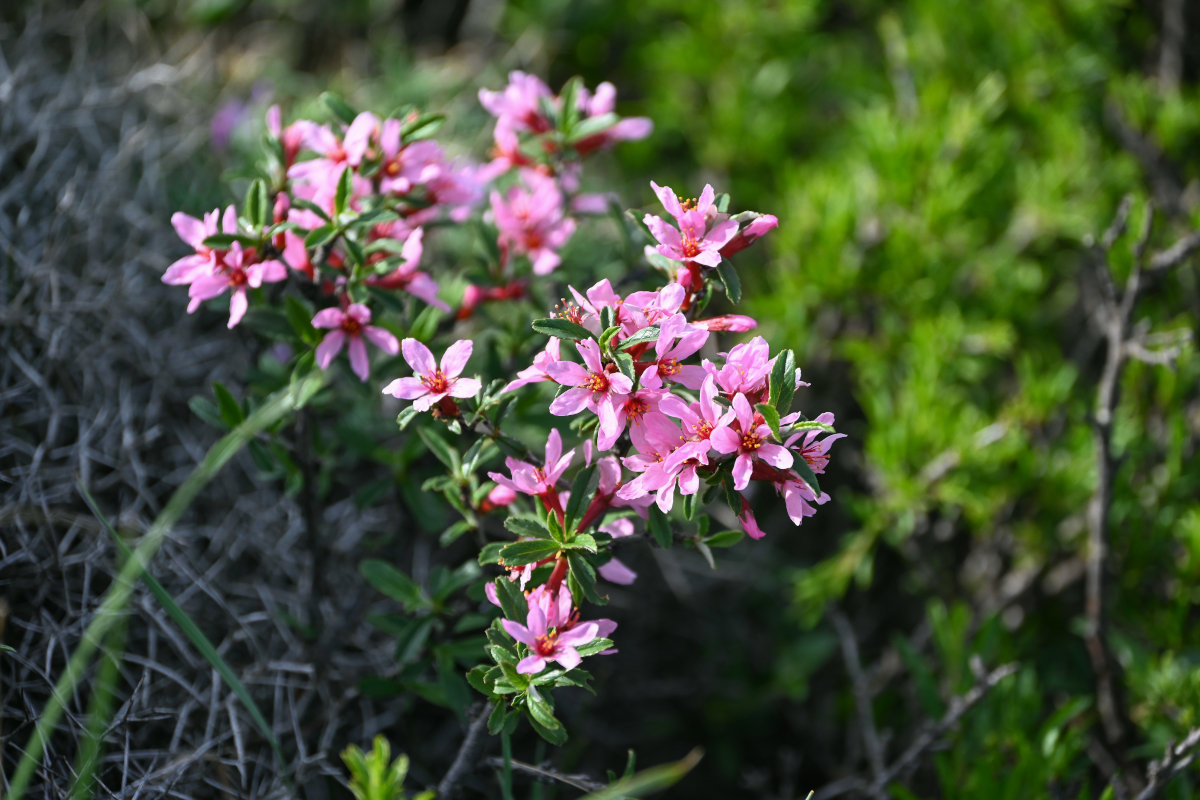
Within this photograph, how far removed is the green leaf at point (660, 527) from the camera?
4.68 ft

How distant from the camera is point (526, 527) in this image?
4.71 ft

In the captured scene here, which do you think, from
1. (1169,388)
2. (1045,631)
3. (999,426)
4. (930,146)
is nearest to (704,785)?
(1045,631)

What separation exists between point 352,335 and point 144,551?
0.54 meters

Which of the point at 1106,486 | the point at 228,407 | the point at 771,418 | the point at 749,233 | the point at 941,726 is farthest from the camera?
the point at 1106,486

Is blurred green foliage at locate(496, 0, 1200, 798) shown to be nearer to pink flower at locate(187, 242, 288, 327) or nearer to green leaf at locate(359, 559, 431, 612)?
green leaf at locate(359, 559, 431, 612)

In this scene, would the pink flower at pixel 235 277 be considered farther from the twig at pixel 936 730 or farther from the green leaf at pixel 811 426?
the twig at pixel 936 730

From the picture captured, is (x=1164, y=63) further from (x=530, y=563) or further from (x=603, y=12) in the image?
(x=530, y=563)

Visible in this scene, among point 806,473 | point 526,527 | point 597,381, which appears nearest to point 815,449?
point 806,473

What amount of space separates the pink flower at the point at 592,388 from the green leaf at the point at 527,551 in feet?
0.72

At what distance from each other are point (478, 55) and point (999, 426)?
107 inches

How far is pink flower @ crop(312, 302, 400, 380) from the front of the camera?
161cm

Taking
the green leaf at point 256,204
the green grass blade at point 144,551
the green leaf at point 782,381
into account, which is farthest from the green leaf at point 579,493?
the green leaf at point 256,204

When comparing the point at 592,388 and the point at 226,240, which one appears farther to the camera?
the point at 226,240

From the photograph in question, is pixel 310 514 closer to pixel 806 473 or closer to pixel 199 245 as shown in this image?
pixel 199 245
